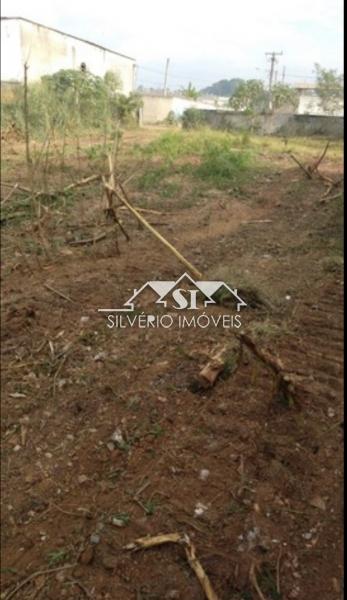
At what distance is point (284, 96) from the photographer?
5719 mm

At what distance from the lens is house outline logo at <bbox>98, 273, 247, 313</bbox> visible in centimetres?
221

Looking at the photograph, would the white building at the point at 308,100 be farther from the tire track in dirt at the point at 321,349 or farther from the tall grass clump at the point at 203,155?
the tire track in dirt at the point at 321,349

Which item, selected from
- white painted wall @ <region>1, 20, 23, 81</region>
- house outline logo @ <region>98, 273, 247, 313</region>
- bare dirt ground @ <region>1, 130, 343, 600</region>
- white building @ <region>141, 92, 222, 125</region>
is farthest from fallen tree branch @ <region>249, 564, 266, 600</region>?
white painted wall @ <region>1, 20, 23, 81</region>

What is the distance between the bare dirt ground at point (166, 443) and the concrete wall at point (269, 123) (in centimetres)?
452

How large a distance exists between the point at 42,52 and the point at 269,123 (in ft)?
26.4

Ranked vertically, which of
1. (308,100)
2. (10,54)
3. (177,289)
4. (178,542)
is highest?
(10,54)

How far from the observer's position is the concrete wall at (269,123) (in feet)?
22.8

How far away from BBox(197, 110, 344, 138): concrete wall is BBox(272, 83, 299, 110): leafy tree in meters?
0.32

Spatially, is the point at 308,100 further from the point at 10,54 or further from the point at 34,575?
the point at 10,54

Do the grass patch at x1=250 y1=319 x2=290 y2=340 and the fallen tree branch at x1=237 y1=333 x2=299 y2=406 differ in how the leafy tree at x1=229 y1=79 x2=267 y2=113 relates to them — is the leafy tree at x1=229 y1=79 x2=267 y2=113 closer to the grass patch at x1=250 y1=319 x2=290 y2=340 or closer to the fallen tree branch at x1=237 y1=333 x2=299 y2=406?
the grass patch at x1=250 y1=319 x2=290 y2=340

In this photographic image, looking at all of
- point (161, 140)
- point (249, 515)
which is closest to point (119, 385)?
point (249, 515)

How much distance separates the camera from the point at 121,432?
5.82 ft

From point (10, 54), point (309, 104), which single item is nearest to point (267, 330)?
point (309, 104)

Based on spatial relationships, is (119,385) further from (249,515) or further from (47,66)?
(47,66)
